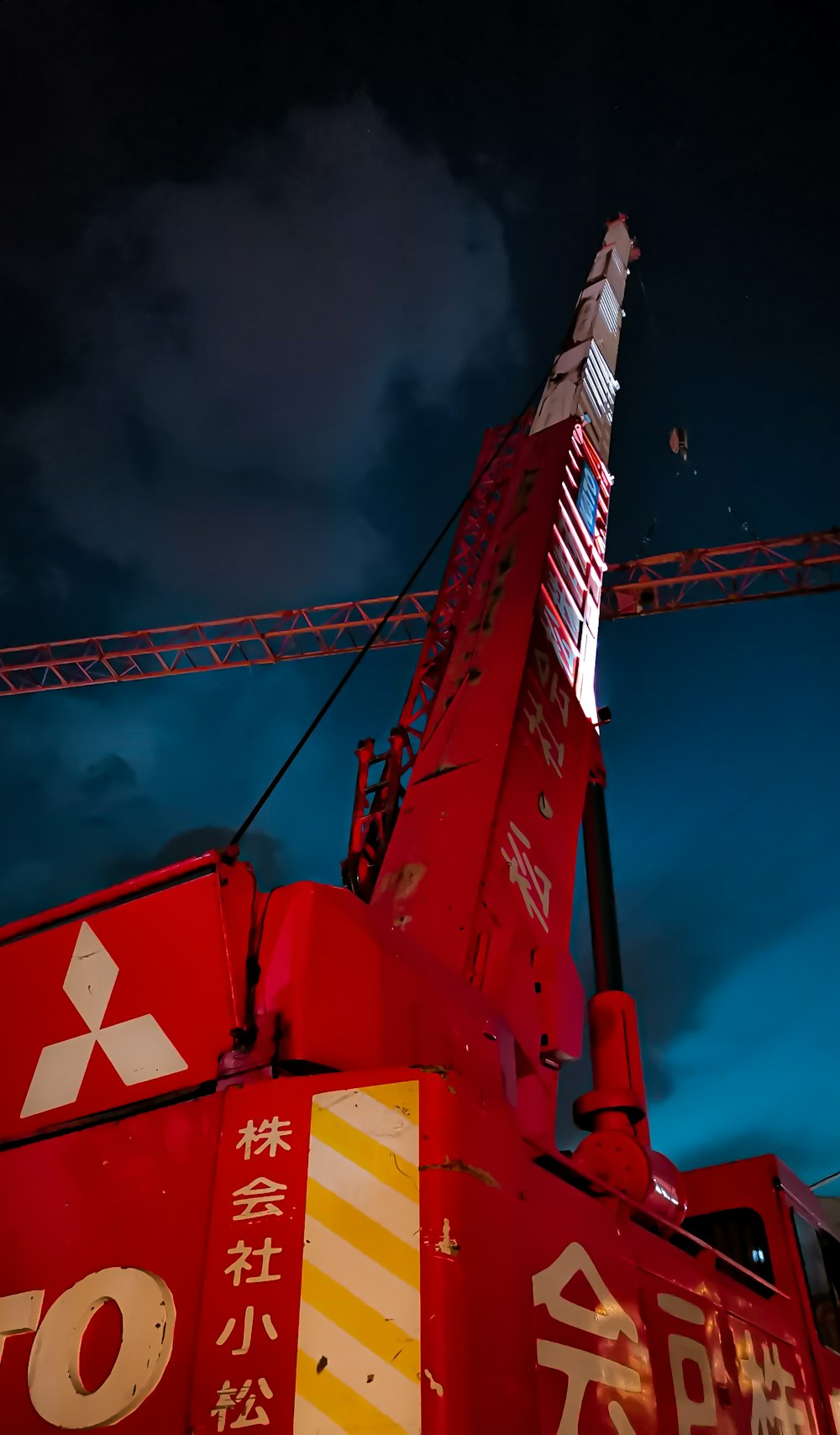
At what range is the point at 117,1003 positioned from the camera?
279cm

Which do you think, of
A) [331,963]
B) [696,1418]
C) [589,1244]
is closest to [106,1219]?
[331,963]

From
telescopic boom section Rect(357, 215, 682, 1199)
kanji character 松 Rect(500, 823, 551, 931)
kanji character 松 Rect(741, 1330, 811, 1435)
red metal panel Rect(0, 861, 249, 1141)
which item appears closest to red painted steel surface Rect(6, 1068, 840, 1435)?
red metal panel Rect(0, 861, 249, 1141)

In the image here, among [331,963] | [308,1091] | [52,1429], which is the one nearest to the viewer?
[52,1429]

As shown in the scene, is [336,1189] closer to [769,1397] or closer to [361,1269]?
[361,1269]

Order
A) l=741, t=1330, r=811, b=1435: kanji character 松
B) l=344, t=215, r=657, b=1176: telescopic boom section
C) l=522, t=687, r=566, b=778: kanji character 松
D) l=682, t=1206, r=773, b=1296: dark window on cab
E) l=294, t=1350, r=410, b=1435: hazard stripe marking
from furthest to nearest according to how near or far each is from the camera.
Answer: l=682, t=1206, r=773, b=1296: dark window on cab → l=522, t=687, r=566, b=778: kanji character 松 → l=344, t=215, r=657, b=1176: telescopic boom section → l=741, t=1330, r=811, b=1435: kanji character 松 → l=294, t=1350, r=410, b=1435: hazard stripe marking

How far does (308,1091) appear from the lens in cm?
239

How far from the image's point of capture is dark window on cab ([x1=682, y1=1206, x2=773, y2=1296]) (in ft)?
16.9

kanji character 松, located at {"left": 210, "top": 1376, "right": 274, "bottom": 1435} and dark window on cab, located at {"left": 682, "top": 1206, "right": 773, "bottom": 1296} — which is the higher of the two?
dark window on cab, located at {"left": 682, "top": 1206, "right": 773, "bottom": 1296}

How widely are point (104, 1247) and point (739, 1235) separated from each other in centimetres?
408

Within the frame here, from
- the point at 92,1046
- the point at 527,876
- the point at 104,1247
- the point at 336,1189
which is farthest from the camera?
the point at 527,876

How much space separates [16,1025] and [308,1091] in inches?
42.2

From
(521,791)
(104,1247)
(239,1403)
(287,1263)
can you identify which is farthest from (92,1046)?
(521,791)

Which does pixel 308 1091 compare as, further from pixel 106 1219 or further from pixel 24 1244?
pixel 24 1244

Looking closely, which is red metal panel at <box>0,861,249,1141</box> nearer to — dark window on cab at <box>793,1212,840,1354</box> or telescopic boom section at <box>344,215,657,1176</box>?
telescopic boom section at <box>344,215,657,1176</box>
